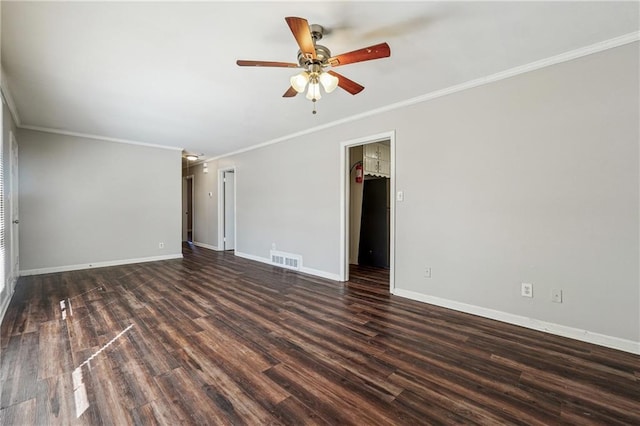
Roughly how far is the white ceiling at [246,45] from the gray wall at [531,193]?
31 cm

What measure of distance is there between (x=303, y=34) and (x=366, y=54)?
1.47 feet

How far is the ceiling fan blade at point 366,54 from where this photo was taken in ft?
5.93

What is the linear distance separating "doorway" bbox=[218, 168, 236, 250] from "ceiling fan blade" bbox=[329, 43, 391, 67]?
5662 millimetres

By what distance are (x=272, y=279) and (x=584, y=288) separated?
3.71 m

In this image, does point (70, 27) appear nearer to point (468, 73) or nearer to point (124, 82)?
point (124, 82)

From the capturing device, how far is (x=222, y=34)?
212cm

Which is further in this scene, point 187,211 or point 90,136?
point 187,211

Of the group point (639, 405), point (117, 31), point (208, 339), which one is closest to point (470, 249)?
point (639, 405)

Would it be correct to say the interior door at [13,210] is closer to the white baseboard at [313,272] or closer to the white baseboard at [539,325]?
the white baseboard at [313,272]

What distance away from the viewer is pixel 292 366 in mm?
2027

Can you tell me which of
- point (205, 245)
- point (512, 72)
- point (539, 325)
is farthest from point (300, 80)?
point (205, 245)

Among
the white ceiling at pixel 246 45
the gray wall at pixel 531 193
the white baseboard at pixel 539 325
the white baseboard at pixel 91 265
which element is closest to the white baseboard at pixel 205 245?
the white baseboard at pixel 91 265

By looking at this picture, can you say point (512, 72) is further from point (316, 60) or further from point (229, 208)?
point (229, 208)

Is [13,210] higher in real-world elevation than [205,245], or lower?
higher
